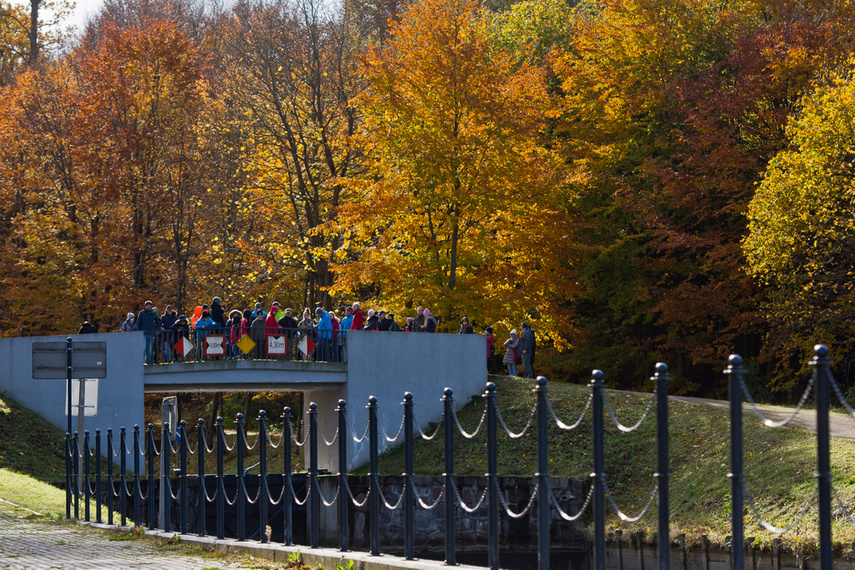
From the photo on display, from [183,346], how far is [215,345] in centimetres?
88

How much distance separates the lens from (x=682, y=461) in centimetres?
2361

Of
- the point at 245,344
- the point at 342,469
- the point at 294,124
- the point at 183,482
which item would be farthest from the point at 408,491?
the point at 294,124

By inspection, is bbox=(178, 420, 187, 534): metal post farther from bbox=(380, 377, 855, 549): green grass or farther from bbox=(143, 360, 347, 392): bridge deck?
bbox=(143, 360, 347, 392): bridge deck

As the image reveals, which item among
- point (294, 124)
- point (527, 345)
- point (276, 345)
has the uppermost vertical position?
point (294, 124)

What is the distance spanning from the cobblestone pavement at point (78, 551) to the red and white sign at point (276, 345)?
411 inches

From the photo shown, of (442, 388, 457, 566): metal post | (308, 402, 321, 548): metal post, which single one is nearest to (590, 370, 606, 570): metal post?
(442, 388, 457, 566): metal post

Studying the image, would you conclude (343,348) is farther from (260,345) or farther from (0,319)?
(0,319)

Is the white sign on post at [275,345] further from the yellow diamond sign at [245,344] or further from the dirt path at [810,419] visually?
the dirt path at [810,419]

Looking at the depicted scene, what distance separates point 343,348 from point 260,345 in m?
2.20

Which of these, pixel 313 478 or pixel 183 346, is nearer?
pixel 313 478

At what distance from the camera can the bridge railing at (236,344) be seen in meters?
27.0

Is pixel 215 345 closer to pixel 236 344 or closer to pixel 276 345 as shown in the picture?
pixel 236 344

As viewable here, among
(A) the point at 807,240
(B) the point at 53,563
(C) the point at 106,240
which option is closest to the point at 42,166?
(C) the point at 106,240

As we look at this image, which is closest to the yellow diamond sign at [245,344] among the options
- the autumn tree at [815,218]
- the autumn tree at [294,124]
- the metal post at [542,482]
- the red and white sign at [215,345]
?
the red and white sign at [215,345]
